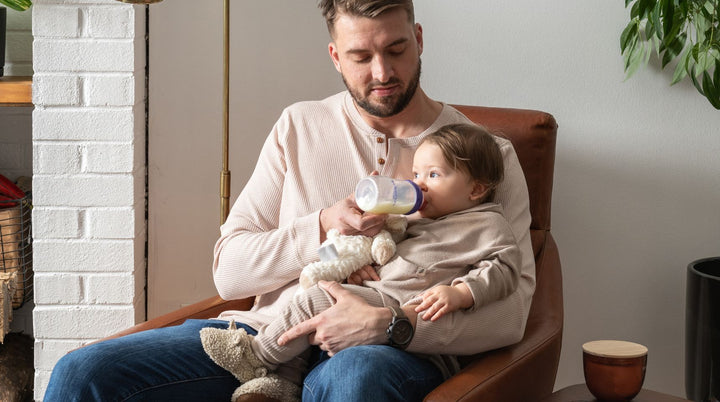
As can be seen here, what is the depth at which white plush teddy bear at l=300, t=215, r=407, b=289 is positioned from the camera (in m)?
1.57

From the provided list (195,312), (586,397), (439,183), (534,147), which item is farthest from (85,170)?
(586,397)

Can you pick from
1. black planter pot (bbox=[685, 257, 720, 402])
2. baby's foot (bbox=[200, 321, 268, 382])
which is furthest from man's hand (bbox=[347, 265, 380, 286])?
black planter pot (bbox=[685, 257, 720, 402])

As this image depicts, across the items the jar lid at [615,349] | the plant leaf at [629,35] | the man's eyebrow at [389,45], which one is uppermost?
the plant leaf at [629,35]

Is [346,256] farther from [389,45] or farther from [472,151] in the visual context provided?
[389,45]

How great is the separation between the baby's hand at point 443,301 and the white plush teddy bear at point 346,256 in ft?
0.40

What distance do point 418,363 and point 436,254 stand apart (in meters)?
0.21

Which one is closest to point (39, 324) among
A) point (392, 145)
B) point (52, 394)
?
point (52, 394)

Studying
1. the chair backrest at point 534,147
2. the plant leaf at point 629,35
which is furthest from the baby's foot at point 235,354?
the plant leaf at point 629,35

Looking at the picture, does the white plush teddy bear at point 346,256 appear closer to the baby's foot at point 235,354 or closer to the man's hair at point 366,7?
the baby's foot at point 235,354

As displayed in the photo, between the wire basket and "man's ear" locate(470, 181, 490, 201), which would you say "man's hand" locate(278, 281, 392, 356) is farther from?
the wire basket

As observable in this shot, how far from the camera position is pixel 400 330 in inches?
57.6

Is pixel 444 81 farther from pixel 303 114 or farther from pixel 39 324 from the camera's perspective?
pixel 39 324

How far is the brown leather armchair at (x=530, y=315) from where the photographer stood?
4.61 feet

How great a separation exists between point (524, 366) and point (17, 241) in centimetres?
142
